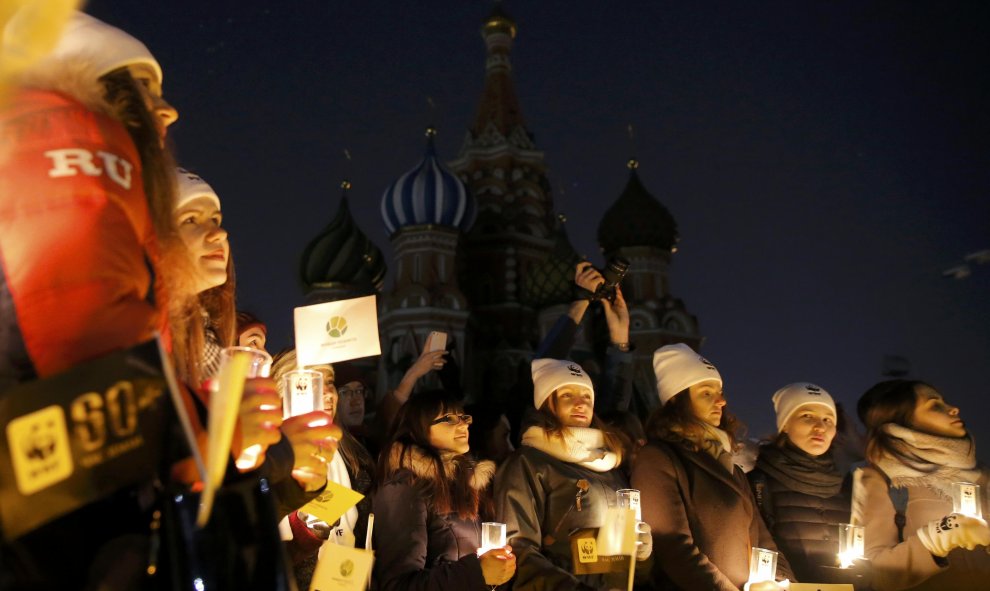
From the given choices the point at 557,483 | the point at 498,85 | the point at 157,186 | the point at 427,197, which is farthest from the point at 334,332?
the point at 498,85

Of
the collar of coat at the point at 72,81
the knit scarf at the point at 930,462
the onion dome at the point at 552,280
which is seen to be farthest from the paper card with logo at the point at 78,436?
the onion dome at the point at 552,280

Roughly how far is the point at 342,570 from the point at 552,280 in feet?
98.2

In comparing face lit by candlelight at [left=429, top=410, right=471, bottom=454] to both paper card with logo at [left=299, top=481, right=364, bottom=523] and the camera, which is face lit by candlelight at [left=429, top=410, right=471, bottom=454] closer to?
paper card with logo at [left=299, top=481, right=364, bottom=523]

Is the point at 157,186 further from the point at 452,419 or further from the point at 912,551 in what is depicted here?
the point at 912,551

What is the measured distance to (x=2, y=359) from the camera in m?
1.49

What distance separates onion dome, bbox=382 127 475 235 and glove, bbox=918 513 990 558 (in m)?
28.4

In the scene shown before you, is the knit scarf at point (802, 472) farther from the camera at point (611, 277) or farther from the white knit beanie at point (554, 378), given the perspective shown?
the camera at point (611, 277)

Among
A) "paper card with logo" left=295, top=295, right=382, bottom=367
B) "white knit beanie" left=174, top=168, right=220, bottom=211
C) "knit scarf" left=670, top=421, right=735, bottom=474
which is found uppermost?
"white knit beanie" left=174, top=168, right=220, bottom=211

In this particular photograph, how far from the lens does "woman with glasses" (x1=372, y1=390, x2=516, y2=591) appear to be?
4070 mm

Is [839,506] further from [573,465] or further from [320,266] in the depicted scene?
[320,266]

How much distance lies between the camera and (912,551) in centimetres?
480

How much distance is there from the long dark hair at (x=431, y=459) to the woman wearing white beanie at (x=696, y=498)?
2.80 ft

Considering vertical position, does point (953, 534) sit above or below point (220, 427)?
below

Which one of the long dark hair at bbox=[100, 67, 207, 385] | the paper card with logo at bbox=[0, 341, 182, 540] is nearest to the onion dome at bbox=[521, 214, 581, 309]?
the long dark hair at bbox=[100, 67, 207, 385]
